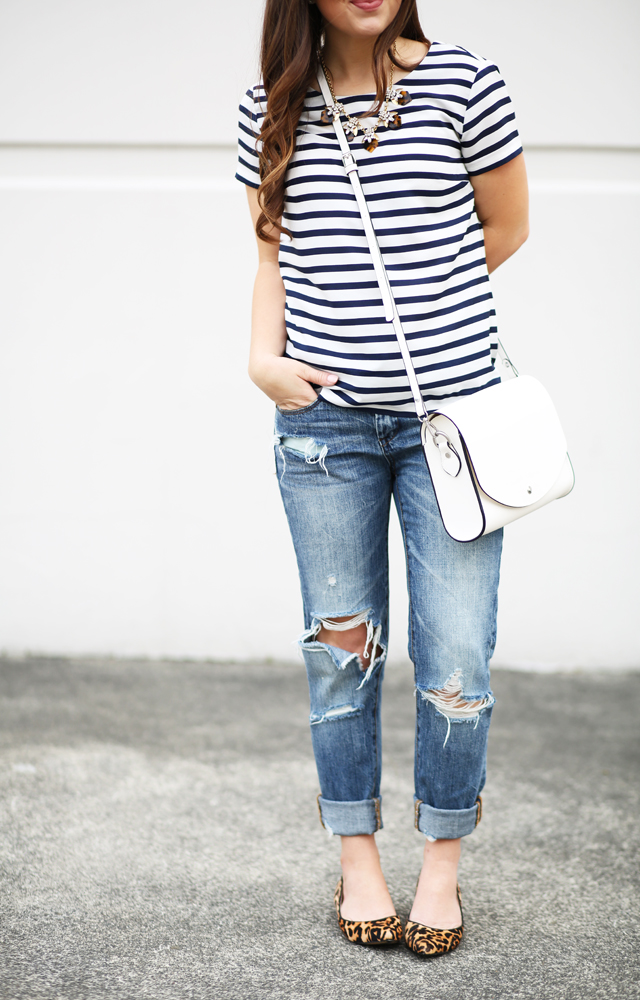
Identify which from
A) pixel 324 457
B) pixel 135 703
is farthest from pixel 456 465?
pixel 135 703

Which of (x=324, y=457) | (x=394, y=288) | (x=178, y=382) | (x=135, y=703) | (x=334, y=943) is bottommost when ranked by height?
(x=135, y=703)

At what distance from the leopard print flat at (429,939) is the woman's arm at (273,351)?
39.5 inches

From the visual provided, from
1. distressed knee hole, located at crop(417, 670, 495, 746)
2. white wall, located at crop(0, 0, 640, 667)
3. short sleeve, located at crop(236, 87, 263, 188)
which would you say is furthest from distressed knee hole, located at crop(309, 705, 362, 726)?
white wall, located at crop(0, 0, 640, 667)

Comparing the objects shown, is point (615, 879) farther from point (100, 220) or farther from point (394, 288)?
point (100, 220)

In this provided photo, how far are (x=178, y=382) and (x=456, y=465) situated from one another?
192 centimetres

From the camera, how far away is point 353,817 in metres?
1.68

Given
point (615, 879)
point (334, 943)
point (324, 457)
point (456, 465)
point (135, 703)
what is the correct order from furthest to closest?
point (135, 703)
point (615, 879)
point (334, 943)
point (324, 457)
point (456, 465)

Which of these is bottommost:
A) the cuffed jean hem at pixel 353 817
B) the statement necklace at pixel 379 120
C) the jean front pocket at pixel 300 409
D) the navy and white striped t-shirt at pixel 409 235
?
the cuffed jean hem at pixel 353 817

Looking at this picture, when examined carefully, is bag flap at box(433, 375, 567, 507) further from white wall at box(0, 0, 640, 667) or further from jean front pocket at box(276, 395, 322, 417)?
white wall at box(0, 0, 640, 667)

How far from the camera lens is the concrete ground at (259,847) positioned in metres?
1.59

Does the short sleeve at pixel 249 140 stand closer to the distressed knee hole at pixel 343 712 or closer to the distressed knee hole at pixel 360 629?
the distressed knee hole at pixel 360 629

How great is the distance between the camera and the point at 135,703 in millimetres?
2895

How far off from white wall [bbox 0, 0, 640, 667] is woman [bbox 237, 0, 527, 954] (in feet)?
4.90

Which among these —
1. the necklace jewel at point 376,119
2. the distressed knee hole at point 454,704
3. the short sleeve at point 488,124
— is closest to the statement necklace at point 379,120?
the necklace jewel at point 376,119
